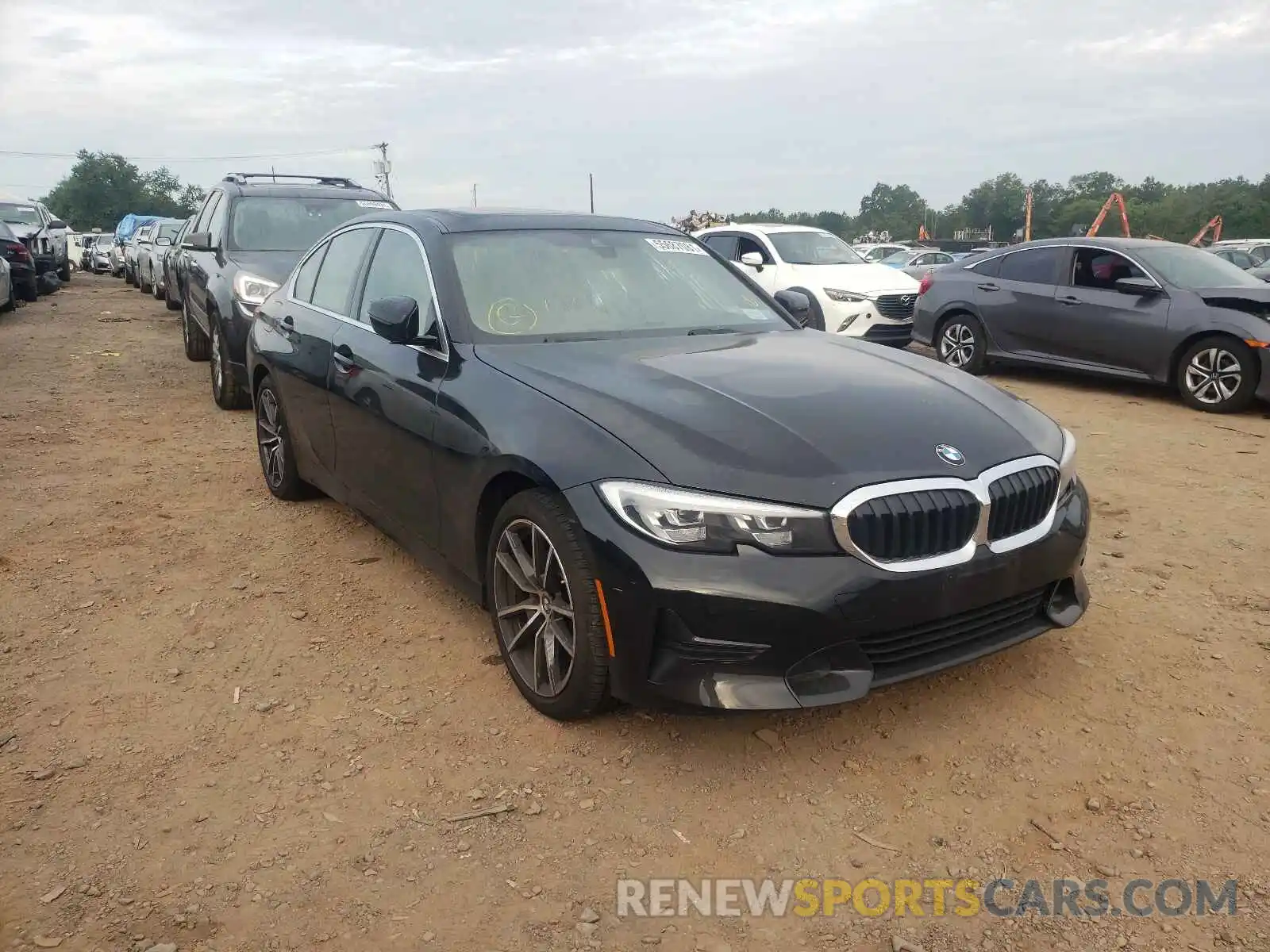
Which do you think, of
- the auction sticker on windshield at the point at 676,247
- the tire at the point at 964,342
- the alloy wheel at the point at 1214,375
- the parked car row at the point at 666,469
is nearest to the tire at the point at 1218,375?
the alloy wheel at the point at 1214,375

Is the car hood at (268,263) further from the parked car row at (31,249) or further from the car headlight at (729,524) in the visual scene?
A: the parked car row at (31,249)

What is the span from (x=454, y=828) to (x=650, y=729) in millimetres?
722

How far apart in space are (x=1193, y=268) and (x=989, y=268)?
195cm

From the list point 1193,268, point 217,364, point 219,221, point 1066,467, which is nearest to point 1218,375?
point 1193,268

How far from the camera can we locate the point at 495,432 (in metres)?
3.20

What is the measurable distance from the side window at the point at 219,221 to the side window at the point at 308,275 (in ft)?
11.6

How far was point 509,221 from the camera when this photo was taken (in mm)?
4211

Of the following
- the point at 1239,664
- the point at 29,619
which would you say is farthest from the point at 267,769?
the point at 1239,664

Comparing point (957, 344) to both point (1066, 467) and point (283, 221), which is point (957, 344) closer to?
point (283, 221)

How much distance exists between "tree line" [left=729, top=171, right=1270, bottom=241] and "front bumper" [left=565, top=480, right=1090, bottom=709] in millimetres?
46683

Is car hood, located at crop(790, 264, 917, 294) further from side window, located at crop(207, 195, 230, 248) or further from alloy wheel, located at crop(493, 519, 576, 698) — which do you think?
alloy wheel, located at crop(493, 519, 576, 698)

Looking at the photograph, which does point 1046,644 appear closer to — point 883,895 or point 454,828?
point 883,895

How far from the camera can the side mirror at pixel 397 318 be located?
3637 millimetres

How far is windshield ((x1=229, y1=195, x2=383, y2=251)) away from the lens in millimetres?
8211
